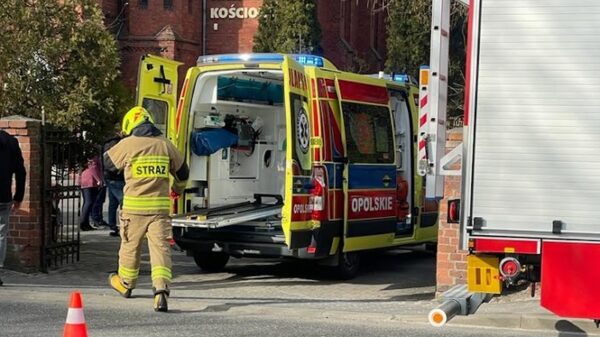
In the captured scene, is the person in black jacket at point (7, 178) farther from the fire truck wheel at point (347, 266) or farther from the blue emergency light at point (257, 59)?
the fire truck wheel at point (347, 266)

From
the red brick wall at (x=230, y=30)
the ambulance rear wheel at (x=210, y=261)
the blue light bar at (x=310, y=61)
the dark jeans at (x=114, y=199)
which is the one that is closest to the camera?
the blue light bar at (x=310, y=61)

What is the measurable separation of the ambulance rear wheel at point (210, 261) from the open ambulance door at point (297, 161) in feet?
6.44

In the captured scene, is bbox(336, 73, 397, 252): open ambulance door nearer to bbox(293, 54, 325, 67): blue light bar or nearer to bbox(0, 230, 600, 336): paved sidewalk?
bbox(293, 54, 325, 67): blue light bar

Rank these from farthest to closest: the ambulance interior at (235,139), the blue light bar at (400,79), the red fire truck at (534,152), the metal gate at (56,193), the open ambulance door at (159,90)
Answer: the blue light bar at (400,79)
the ambulance interior at (235,139)
the metal gate at (56,193)
the open ambulance door at (159,90)
the red fire truck at (534,152)

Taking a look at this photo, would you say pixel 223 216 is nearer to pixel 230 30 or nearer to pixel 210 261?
pixel 210 261

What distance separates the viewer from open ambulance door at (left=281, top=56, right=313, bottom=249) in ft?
32.5

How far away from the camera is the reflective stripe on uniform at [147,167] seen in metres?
8.68

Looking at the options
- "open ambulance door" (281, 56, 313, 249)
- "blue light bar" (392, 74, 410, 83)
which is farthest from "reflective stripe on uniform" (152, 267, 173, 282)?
"blue light bar" (392, 74, 410, 83)

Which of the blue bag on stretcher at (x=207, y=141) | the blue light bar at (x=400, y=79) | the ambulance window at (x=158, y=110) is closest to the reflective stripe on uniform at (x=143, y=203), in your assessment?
the ambulance window at (x=158, y=110)

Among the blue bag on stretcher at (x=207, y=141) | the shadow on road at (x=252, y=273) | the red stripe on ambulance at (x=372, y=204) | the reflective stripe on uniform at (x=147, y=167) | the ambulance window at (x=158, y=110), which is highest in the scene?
the ambulance window at (x=158, y=110)

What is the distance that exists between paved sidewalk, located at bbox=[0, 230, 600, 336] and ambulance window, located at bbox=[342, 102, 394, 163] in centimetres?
155

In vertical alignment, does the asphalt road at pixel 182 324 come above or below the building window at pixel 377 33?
below

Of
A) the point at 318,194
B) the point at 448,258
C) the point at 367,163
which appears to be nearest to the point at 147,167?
the point at 318,194

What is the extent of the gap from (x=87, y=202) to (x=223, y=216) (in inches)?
259
